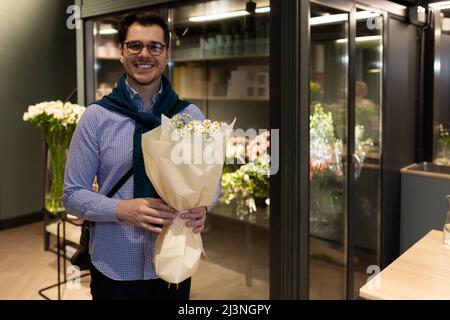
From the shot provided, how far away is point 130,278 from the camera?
5.90 ft

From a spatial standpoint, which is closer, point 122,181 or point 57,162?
point 122,181

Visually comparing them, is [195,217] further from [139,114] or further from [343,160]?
[343,160]

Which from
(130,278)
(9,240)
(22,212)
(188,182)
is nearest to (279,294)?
(130,278)

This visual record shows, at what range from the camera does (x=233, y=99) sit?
4.36 meters

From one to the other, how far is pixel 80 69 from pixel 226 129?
9.40 feet

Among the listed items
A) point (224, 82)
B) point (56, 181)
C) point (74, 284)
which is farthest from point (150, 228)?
point (224, 82)

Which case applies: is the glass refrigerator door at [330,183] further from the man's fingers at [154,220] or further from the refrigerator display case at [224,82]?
the man's fingers at [154,220]

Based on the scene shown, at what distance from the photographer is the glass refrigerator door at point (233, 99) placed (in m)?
3.48

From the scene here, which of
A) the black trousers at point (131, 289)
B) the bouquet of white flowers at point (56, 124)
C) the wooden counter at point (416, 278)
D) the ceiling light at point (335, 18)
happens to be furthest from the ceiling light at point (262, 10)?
the black trousers at point (131, 289)

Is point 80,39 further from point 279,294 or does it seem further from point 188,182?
point 188,182

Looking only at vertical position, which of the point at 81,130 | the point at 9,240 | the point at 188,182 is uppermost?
the point at 81,130

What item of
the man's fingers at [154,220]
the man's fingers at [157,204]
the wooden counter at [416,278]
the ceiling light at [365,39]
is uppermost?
the ceiling light at [365,39]

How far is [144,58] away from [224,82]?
2830 mm

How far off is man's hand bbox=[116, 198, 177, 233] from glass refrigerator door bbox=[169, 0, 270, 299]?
65.1 inches
